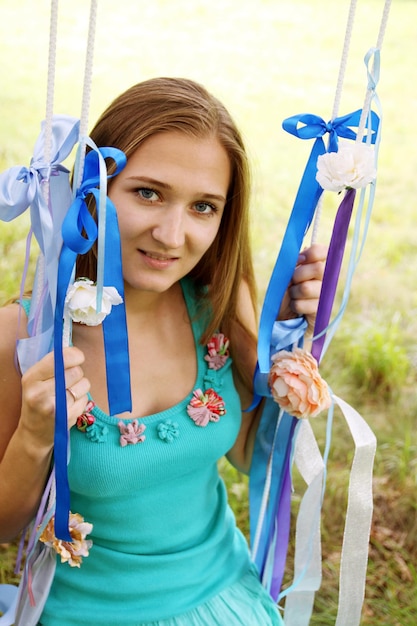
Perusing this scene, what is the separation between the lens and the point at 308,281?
1.47 meters

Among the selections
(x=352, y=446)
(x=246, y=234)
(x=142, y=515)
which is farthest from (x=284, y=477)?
(x=352, y=446)

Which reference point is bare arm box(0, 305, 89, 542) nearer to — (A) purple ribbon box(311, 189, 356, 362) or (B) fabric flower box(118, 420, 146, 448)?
(B) fabric flower box(118, 420, 146, 448)

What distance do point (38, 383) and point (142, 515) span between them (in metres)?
0.43

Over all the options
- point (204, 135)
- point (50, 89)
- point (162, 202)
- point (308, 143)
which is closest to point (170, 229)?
point (162, 202)

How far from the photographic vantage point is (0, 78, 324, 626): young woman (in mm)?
1329

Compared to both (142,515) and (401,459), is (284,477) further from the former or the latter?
(401,459)

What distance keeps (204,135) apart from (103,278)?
1.36 ft

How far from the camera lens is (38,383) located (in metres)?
1.18

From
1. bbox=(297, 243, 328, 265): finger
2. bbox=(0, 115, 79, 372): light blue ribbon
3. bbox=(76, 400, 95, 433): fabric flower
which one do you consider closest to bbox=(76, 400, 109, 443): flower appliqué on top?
bbox=(76, 400, 95, 433): fabric flower

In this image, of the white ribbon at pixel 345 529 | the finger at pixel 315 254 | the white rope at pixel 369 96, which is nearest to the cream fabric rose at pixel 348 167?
the white rope at pixel 369 96

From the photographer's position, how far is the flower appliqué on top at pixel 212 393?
149cm

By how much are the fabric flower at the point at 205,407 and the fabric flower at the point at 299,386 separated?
0.12m

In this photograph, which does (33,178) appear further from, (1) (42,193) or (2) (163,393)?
(2) (163,393)

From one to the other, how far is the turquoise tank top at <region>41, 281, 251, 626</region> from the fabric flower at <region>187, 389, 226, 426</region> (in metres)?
0.01
